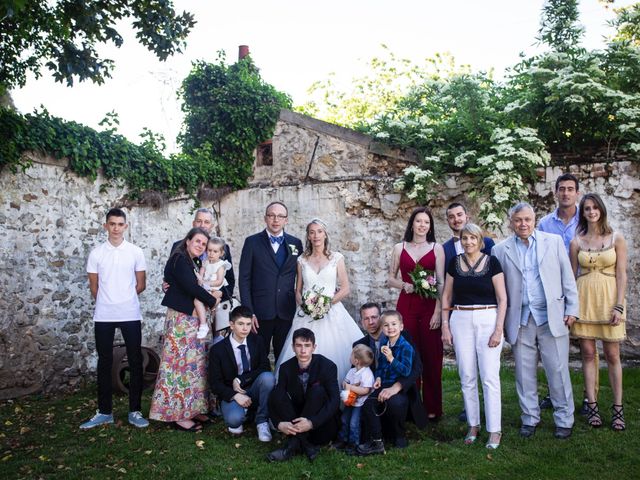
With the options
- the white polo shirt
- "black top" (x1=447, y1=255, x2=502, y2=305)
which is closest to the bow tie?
the white polo shirt

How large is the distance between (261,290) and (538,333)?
2.53 meters

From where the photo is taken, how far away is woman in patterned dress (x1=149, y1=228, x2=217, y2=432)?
4.94 meters

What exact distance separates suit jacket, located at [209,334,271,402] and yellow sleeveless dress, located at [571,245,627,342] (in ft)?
9.11

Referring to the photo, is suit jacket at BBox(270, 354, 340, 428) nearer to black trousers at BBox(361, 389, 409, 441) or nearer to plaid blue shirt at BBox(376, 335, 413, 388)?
black trousers at BBox(361, 389, 409, 441)

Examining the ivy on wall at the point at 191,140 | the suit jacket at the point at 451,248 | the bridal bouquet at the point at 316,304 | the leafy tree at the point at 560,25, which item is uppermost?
the leafy tree at the point at 560,25

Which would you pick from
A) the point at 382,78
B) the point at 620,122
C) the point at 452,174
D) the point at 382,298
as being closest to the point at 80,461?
the point at 382,298

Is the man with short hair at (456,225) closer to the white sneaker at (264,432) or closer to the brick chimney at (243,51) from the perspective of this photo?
the white sneaker at (264,432)

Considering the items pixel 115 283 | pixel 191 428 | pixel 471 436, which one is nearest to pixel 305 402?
pixel 191 428

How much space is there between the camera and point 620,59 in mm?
7438

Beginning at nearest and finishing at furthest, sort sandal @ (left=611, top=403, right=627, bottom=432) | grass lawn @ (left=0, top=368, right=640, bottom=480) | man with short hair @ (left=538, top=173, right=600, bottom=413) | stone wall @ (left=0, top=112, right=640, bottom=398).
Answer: grass lawn @ (left=0, top=368, right=640, bottom=480), sandal @ (left=611, top=403, right=627, bottom=432), man with short hair @ (left=538, top=173, right=600, bottom=413), stone wall @ (left=0, top=112, right=640, bottom=398)

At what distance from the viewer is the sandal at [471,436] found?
14.3 ft

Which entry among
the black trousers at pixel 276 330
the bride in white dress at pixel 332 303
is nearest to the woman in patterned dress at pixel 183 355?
the black trousers at pixel 276 330

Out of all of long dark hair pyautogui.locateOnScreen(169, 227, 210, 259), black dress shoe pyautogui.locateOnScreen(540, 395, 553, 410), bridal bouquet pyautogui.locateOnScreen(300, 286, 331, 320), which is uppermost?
long dark hair pyautogui.locateOnScreen(169, 227, 210, 259)

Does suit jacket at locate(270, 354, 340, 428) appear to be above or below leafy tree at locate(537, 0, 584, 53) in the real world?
below
